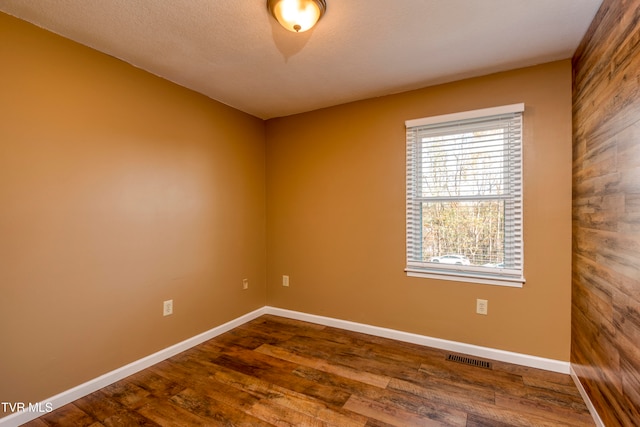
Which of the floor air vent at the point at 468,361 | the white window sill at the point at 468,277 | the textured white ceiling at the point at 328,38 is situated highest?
the textured white ceiling at the point at 328,38

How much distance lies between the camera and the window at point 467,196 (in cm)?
244

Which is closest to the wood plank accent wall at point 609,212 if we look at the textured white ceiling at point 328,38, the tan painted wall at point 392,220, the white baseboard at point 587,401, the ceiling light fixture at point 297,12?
the white baseboard at point 587,401

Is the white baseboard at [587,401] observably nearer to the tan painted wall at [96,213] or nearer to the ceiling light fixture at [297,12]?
the ceiling light fixture at [297,12]

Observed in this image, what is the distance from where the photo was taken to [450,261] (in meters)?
2.71

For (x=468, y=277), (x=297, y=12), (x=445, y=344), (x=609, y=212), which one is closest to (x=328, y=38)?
(x=297, y=12)

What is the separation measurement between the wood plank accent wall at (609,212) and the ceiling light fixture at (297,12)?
148 cm

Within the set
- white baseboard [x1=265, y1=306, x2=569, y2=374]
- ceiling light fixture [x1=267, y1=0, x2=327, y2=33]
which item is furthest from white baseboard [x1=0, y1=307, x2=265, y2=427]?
ceiling light fixture [x1=267, y1=0, x2=327, y2=33]

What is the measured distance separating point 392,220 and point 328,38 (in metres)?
1.70

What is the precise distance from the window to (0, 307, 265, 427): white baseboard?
211cm

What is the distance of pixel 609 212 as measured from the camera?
1.60 meters

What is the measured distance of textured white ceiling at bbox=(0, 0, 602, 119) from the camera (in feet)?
5.62

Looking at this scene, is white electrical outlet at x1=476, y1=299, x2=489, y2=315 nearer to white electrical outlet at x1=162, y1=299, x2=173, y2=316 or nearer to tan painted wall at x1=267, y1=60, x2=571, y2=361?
tan painted wall at x1=267, y1=60, x2=571, y2=361

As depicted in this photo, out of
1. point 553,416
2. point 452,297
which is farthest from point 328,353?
point 553,416

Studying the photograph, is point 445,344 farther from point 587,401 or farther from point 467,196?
point 467,196
